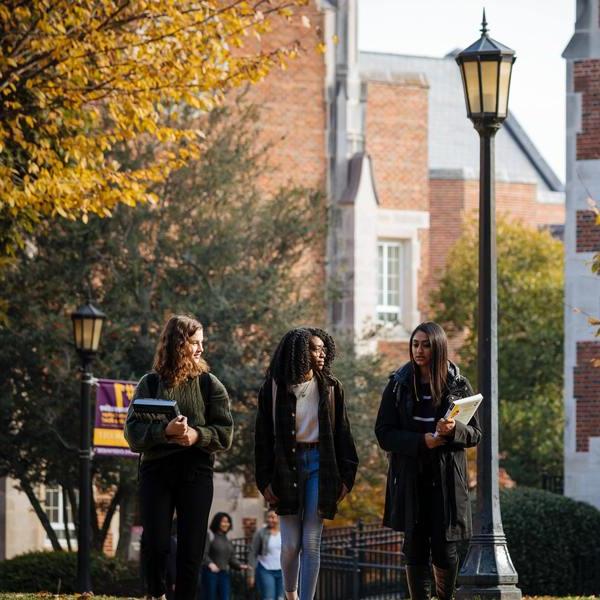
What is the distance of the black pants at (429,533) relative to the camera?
31.2ft

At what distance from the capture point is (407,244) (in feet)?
126

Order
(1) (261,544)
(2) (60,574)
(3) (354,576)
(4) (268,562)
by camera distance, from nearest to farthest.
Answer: (4) (268,562)
(1) (261,544)
(3) (354,576)
(2) (60,574)

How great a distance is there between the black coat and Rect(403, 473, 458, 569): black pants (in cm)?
3

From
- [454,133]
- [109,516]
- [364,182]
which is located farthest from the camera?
[454,133]

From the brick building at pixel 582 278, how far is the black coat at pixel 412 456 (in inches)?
523

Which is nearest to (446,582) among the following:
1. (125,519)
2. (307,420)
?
(307,420)

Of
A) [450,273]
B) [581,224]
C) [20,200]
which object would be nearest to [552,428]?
[450,273]

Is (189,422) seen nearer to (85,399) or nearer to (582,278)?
(85,399)


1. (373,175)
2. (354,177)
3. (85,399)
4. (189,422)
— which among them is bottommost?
(189,422)

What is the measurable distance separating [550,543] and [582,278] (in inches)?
173

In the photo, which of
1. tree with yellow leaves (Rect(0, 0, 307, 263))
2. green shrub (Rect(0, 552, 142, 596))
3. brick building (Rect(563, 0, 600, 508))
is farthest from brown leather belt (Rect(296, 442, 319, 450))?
brick building (Rect(563, 0, 600, 508))

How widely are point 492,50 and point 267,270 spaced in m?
12.5

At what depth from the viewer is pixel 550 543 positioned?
65.3ft

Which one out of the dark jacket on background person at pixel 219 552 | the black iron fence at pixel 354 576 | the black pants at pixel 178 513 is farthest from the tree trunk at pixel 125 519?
the black pants at pixel 178 513
